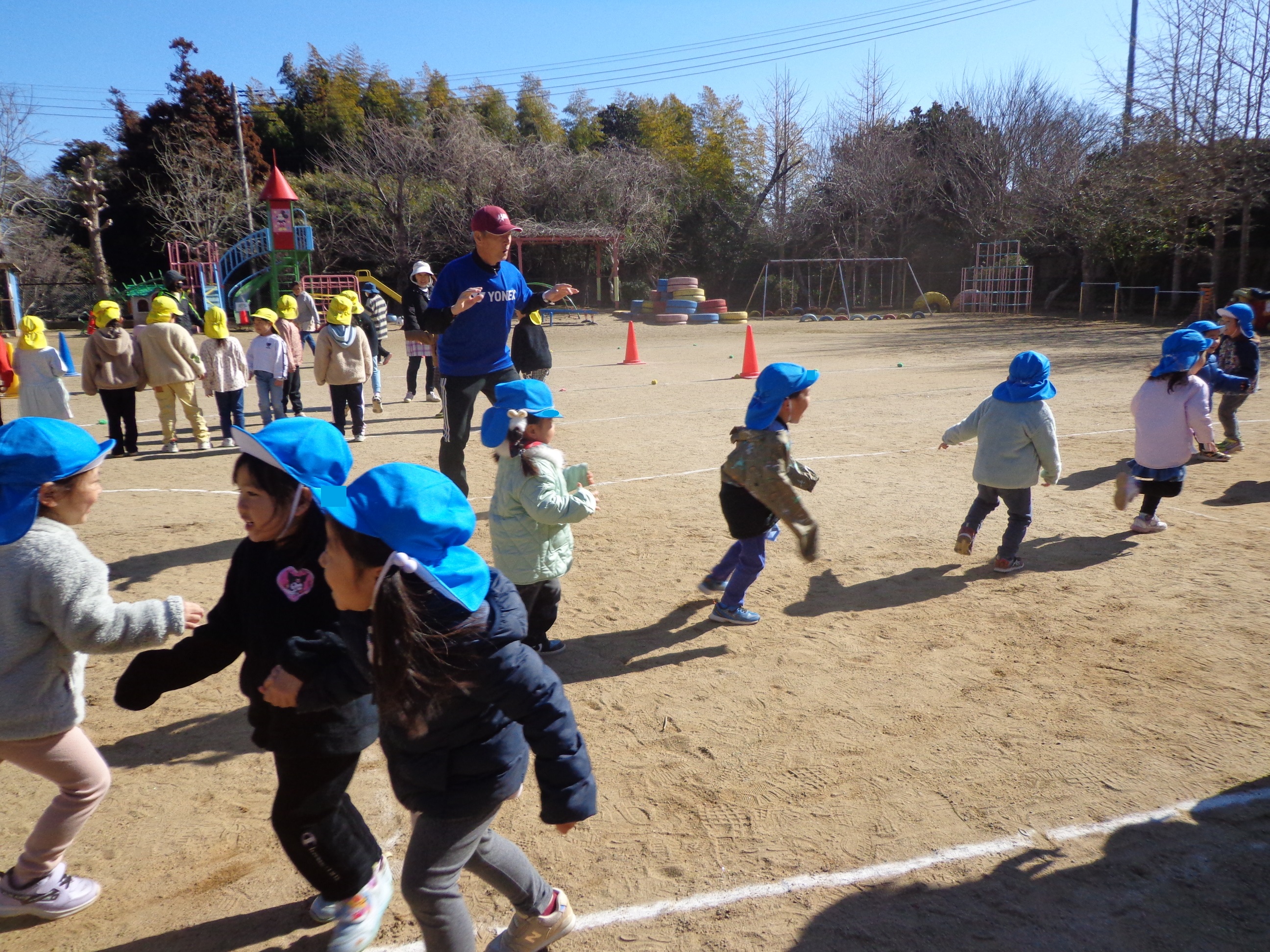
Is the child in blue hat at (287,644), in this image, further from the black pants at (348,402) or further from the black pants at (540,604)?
the black pants at (348,402)

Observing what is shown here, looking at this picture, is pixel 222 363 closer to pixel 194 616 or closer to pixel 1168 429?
pixel 194 616

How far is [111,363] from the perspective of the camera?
379 inches

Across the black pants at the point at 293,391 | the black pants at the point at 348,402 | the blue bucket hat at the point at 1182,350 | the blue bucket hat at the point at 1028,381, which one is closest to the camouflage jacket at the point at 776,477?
the blue bucket hat at the point at 1028,381

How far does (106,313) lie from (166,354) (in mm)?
780

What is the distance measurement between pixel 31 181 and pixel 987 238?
39.7m

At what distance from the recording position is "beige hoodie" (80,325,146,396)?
9.62m

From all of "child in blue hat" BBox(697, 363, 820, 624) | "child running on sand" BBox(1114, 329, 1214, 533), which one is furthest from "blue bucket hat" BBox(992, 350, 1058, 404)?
"child in blue hat" BBox(697, 363, 820, 624)

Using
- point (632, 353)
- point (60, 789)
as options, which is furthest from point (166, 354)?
point (632, 353)

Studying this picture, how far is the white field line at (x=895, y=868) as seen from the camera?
2.71 metres

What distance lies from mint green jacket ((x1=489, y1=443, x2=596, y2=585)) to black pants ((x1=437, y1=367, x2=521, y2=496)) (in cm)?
199

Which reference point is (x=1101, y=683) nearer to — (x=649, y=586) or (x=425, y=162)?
(x=649, y=586)

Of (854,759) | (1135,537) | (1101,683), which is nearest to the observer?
(854,759)

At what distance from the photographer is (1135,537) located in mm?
6270

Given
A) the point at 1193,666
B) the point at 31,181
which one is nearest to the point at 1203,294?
the point at 1193,666
